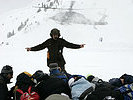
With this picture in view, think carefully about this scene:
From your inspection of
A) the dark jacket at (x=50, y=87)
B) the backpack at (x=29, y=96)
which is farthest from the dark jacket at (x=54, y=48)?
the backpack at (x=29, y=96)

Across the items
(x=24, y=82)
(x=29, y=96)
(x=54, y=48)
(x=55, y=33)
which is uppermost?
(x=55, y=33)

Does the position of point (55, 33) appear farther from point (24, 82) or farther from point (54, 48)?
point (24, 82)

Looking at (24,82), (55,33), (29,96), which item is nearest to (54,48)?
(55,33)

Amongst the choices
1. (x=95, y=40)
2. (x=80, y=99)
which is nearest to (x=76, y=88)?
(x=80, y=99)

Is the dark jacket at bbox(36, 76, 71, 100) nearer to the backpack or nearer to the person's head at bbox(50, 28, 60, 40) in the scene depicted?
→ the backpack

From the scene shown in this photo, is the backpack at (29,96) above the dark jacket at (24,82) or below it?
below

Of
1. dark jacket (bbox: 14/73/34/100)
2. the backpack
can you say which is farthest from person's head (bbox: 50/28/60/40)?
the backpack

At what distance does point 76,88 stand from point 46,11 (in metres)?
44.1

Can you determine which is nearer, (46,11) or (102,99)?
(102,99)

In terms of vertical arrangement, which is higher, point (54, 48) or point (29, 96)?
point (54, 48)

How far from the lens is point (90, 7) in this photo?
141ft

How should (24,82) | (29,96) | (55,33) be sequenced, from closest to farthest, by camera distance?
(29,96), (24,82), (55,33)

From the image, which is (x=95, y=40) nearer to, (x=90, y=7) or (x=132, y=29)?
(x=132, y=29)

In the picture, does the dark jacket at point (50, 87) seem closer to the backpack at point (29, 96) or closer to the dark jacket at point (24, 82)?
the backpack at point (29, 96)
